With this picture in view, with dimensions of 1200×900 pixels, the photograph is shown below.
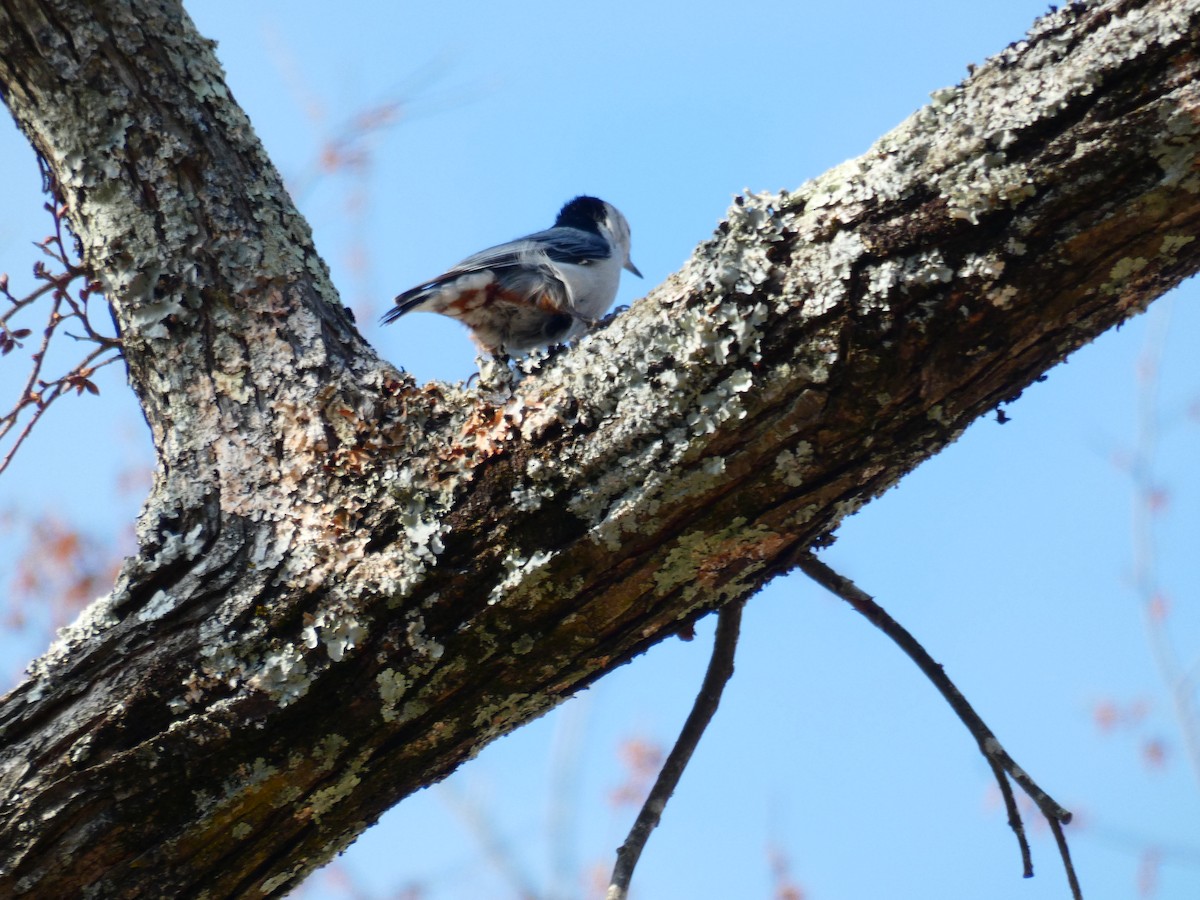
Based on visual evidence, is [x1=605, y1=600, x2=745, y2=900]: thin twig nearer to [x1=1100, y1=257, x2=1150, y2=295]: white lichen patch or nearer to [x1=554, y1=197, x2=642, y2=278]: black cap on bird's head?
[x1=1100, y1=257, x2=1150, y2=295]: white lichen patch

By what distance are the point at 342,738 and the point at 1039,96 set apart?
1193 millimetres

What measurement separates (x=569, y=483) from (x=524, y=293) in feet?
7.28

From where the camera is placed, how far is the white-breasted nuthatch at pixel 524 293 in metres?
3.45

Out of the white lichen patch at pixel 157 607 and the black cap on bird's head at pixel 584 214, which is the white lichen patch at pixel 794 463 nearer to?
the white lichen patch at pixel 157 607

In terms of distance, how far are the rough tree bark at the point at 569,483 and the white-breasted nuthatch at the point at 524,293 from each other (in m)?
1.72

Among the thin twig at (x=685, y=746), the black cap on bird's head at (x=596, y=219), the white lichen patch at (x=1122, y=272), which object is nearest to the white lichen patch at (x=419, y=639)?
the thin twig at (x=685, y=746)

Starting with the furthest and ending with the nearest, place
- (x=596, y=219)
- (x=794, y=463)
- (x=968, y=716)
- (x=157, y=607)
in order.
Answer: (x=596, y=219)
(x=968, y=716)
(x=157, y=607)
(x=794, y=463)

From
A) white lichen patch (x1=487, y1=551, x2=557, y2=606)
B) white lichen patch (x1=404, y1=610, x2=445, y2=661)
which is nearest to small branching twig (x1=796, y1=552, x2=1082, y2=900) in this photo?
white lichen patch (x1=487, y1=551, x2=557, y2=606)

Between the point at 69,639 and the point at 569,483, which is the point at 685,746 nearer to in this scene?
the point at 569,483

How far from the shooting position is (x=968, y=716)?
1.75 m

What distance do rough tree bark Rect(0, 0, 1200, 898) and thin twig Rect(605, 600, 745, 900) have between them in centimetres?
27

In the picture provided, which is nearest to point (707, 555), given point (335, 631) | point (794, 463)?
point (794, 463)

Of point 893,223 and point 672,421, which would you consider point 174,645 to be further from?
point 893,223

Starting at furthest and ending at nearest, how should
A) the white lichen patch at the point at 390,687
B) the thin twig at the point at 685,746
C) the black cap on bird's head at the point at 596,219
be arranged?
the black cap on bird's head at the point at 596,219 → the thin twig at the point at 685,746 → the white lichen patch at the point at 390,687
